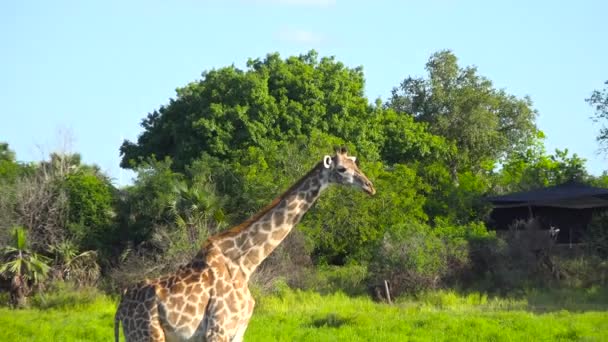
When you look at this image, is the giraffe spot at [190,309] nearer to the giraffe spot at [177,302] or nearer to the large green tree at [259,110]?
the giraffe spot at [177,302]

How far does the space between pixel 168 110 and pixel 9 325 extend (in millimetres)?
22203

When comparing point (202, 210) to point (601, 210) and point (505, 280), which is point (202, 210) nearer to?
point (505, 280)

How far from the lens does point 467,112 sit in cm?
4956

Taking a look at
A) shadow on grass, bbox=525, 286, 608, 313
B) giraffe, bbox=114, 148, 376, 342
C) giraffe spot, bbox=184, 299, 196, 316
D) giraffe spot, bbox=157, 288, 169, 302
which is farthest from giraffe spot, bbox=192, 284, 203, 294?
shadow on grass, bbox=525, 286, 608, 313

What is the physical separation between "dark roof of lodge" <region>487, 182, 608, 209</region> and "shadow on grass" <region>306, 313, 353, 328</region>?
15580 millimetres

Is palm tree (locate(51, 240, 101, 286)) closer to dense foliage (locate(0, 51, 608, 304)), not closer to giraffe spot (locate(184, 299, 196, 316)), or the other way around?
dense foliage (locate(0, 51, 608, 304))

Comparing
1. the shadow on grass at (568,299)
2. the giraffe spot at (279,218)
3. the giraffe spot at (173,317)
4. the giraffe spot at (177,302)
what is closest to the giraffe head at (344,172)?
the giraffe spot at (279,218)

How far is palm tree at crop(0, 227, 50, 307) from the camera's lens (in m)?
29.1

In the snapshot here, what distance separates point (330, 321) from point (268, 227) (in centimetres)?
923

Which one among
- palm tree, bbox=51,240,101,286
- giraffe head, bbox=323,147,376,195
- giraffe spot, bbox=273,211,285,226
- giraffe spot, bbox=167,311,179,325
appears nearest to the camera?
giraffe spot, bbox=167,311,179,325

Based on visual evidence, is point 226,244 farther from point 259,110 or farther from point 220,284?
point 259,110

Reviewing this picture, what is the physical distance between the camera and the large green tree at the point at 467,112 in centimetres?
4916

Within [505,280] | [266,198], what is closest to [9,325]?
[266,198]

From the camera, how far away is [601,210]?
3466 cm
